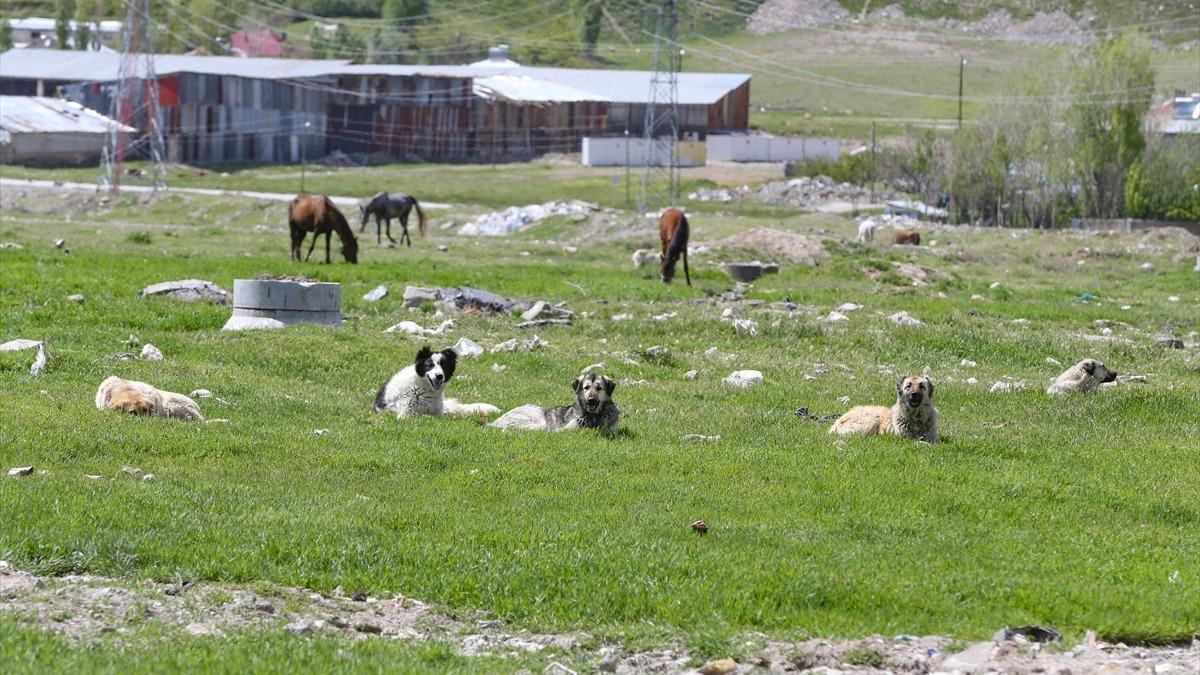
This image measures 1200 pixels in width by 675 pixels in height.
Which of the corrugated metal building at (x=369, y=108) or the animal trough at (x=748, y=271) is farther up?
the corrugated metal building at (x=369, y=108)

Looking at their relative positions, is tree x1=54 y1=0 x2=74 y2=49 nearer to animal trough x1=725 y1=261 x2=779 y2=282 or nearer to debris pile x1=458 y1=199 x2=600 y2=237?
debris pile x1=458 y1=199 x2=600 y2=237

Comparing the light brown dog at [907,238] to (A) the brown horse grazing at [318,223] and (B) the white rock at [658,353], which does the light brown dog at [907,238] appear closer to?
(A) the brown horse grazing at [318,223]

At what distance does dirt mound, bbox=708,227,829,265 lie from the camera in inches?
1618

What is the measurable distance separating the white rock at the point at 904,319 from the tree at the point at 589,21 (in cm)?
15595

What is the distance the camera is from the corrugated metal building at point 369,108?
107125 mm

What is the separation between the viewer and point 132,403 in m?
15.2

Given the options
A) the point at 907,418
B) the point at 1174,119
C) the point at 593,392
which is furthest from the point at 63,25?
the point at 907,418

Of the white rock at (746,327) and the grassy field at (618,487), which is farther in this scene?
the white rock at (746,327)

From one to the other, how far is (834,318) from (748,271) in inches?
361

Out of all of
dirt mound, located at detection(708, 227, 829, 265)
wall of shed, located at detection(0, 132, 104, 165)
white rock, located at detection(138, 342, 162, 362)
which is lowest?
white rock, located at detection(138, 342, 162, 362)

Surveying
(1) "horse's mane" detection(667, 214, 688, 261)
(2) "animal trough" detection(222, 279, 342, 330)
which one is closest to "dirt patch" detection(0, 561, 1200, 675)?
(2) "animal trough" detection(222, 279, 342, 330)

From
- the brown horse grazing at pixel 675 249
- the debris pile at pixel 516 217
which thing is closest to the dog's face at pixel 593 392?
the brown horse grazing at pixel 675 249

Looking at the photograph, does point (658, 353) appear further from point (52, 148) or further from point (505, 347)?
point (52, 148)

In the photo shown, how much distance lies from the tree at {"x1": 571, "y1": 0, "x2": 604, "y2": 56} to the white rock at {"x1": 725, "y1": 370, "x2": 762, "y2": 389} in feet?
537
